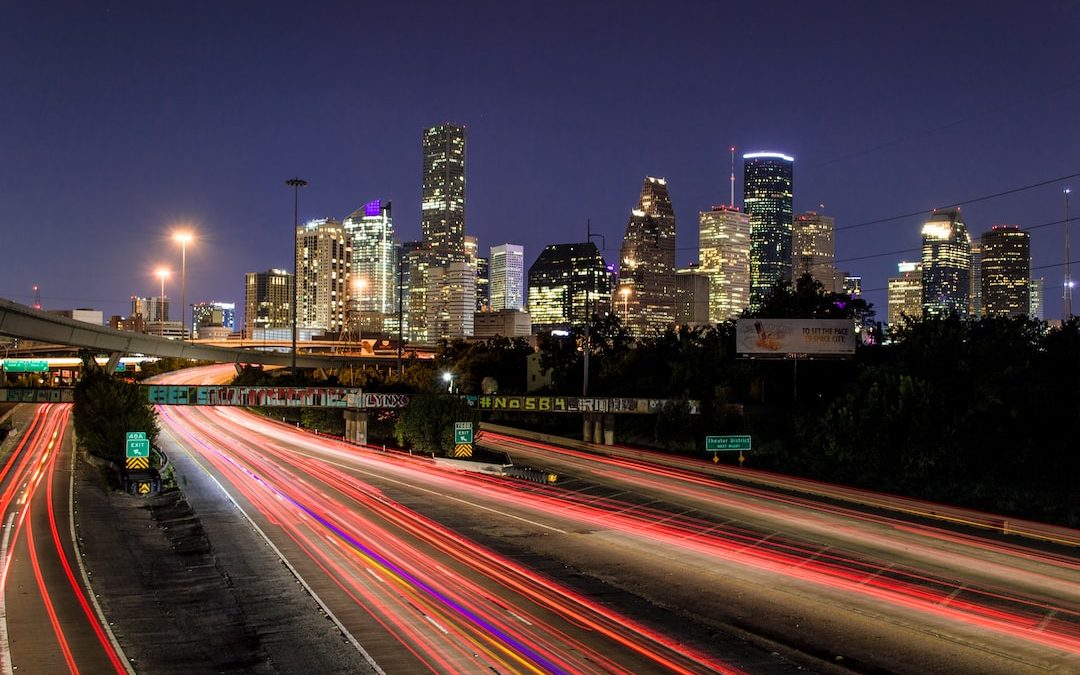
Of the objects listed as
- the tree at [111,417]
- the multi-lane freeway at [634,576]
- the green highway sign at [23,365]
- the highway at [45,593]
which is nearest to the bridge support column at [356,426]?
the tree at [111,417]

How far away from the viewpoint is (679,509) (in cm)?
3719

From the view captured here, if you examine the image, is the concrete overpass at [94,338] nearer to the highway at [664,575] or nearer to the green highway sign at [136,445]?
the green highway sign at [136,445]

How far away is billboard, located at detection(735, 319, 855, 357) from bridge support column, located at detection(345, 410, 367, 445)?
2787cm

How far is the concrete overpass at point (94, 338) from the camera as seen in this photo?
174 feet

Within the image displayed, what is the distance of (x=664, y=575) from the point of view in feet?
83.5

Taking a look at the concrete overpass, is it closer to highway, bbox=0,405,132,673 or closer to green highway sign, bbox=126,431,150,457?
highway, bbox=0,405,132,673

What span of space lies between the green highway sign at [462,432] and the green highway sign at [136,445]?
17.0m

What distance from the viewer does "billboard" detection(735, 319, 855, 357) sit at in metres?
60.2

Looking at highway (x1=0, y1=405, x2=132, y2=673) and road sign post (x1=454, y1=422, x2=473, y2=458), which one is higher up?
road sign post (x1=454, y1=422, x2=473, y2=458)

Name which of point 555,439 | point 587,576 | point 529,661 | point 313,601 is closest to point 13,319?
point 555,439

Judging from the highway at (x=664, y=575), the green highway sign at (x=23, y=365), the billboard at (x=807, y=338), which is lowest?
the highway at (x=664, y=575)

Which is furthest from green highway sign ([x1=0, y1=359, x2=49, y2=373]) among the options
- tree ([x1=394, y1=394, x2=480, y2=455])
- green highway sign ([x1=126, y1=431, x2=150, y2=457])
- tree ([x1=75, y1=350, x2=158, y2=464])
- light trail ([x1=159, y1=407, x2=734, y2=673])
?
light trail ([x1=159, y1=407, x2=734, y2=673])

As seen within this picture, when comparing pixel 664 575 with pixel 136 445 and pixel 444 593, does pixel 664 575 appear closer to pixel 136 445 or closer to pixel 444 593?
pixel 444 593

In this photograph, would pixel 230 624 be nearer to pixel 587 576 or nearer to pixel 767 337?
pixel 587 576
